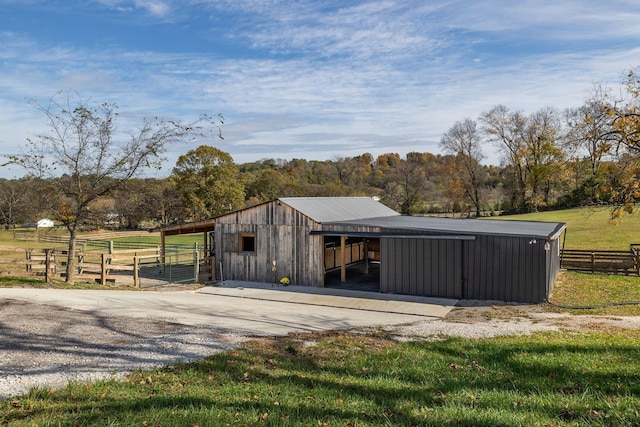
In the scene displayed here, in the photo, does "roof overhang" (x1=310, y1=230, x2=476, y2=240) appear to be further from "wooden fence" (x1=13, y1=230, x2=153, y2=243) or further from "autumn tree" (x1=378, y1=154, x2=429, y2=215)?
"autumn tree" (x1=378, y1=154, x2=429, y2=215)

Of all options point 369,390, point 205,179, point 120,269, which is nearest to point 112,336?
point 369,390

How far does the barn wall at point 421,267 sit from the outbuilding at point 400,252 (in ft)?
0.11

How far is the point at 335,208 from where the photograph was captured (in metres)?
21.5

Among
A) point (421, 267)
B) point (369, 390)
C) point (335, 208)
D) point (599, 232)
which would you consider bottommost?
point (369, 390)

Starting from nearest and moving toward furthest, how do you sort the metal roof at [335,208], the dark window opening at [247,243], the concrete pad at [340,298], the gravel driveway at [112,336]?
the gravel driveway at [112,336] < the concrete pad at [340,298] < the metal roof at [335,208] < the dark window opening at [247,243]

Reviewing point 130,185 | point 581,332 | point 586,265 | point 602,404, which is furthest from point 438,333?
point 586,265

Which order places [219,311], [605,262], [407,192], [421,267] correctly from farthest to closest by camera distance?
1. [407,192]
2. [605,262]
3. [421,267]
4. [219,311]

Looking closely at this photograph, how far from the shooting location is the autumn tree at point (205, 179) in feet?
167

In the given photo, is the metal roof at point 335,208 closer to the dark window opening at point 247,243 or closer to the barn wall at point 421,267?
the dark window opening at point 247,243

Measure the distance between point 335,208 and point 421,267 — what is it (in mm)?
6651

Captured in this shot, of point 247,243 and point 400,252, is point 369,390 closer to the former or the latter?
point 400,252

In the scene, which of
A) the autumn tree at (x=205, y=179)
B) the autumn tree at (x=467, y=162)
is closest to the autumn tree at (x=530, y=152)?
the autumn tree at (x=467, y=162)

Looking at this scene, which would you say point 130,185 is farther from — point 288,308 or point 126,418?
point 126,418

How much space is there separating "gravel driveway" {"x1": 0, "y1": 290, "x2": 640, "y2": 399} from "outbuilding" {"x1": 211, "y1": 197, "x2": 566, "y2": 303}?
7.09 ft
